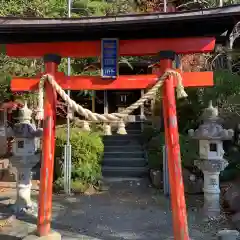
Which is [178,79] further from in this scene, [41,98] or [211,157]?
[211,157]

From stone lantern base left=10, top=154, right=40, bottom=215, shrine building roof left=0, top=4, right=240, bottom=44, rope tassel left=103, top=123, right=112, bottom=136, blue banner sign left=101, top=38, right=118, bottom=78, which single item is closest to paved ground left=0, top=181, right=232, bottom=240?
stone lantern base left=10, top=154, right=40, bottom=215

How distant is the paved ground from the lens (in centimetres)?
593

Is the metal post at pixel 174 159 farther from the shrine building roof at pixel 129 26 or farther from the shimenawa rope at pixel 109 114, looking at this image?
the shrine building roof at pixel 129 26

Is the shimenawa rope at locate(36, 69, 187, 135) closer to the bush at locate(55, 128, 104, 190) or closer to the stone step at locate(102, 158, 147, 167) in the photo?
the bush at locate(55, 128, 104, 190)

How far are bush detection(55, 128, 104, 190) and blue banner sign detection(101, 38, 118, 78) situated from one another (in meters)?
5.05

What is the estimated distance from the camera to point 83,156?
32.8ft

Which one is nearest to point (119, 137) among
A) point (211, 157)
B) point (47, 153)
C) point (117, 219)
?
point (211, 157)

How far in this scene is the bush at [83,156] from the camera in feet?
31.9

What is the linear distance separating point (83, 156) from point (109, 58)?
5.28 meters

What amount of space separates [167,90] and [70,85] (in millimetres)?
1434

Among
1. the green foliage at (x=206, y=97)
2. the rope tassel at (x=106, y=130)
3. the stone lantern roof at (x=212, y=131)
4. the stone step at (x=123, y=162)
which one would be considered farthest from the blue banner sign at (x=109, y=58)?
the rope tassel at (x=106, y=130)

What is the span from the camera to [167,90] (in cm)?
506

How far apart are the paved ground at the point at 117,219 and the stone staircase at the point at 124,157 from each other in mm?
1910

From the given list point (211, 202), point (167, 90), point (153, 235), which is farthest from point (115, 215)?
point (167, 90)
